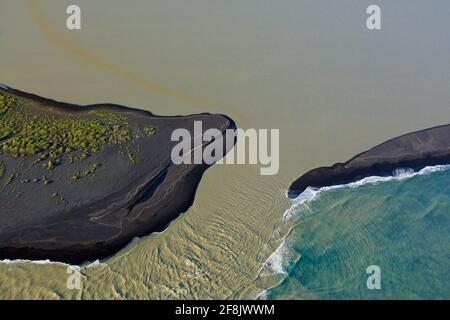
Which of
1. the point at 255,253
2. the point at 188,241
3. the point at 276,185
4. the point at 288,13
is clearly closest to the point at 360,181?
the point at 276,185

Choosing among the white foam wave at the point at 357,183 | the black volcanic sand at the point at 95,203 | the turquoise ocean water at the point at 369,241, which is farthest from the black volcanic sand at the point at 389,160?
the black volcanic sand at the point at 95,203

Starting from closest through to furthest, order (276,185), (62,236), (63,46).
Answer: (62,236) → (276,185) → (63,46)

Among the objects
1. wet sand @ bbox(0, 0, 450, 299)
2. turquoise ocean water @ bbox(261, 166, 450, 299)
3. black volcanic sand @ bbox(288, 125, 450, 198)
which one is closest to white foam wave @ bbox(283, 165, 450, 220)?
turquoise ocean water @ bbox(261, 166, 450, 299)

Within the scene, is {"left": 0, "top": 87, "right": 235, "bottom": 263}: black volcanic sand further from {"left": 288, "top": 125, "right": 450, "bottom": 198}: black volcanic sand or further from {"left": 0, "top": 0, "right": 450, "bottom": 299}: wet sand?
{"left": 288, "top": 125, "right": 450, "bottom": 198}: black volcanic sand

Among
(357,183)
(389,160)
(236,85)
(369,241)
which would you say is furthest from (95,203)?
(389,160)

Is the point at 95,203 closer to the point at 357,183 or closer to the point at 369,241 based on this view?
the point at 369,241

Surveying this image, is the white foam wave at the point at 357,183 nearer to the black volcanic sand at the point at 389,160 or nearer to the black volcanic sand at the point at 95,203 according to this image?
the black volcanic sand at the point at 389,160

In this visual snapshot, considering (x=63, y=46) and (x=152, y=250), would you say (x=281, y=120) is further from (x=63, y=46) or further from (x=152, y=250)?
(x=63, y=46)
